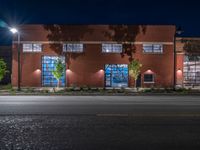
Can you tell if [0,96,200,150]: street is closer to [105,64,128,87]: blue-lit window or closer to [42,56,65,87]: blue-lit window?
[42,56,65,87]: blue-lit window

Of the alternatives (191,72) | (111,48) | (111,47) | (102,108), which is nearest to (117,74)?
(111,48)

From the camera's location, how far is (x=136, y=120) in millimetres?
14281

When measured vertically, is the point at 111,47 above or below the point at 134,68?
above

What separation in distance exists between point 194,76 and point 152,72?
342 inches

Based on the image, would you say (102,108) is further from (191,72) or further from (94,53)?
(191,72)

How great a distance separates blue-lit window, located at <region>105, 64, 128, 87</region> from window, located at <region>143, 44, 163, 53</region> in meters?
3.35

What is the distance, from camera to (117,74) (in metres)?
53.1

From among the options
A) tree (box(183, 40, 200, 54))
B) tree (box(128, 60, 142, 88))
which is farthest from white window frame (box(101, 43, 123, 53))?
tree (box(183, 40, 200, 54))

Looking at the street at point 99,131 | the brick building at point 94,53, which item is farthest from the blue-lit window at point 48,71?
the street at point 99,131

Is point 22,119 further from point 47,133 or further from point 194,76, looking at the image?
point 194,76

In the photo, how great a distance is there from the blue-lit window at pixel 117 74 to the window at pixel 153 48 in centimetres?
335

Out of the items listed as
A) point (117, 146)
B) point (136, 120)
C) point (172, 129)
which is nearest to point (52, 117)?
point (136, 120)

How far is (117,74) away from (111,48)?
3523 millimetres

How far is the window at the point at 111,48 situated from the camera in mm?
52625
